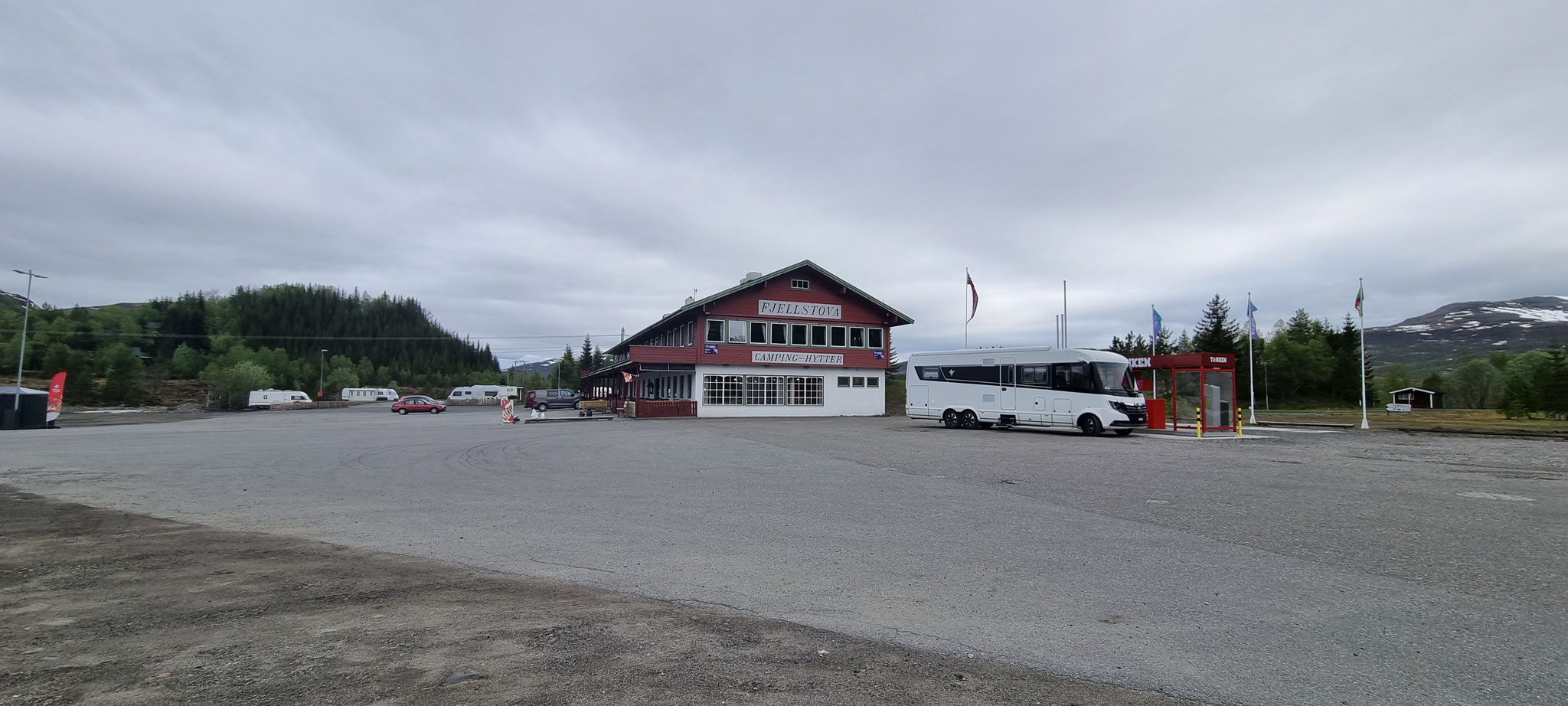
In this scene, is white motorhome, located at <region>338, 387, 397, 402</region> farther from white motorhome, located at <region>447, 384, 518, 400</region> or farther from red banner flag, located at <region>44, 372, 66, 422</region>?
red banner flag, located at <region>44, 372, 66, 422</region>

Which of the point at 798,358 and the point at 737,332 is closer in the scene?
the point at 737,332

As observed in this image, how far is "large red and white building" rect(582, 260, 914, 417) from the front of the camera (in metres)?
40.0

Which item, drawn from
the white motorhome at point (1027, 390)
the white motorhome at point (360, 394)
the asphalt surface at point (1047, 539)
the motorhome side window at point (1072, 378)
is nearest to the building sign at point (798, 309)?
the white motorhome at point (1027, 390)

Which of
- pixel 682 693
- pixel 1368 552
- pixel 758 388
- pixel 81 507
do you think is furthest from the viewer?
pixel 758 388

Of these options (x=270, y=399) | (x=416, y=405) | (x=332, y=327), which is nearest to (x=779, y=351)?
(x=416, y=405)

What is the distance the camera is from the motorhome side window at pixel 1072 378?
24062 mm

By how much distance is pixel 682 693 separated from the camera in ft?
11.2

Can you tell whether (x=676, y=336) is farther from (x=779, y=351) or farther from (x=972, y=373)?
(x=972, y=373)

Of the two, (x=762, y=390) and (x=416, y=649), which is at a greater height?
(x=762, y=390)

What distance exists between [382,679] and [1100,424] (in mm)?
23636

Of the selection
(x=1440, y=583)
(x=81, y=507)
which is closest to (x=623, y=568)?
(x=1440, y=583)

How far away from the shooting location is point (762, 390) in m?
41.4

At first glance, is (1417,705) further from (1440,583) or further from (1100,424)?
(1100,424)

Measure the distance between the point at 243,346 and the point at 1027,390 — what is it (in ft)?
417
